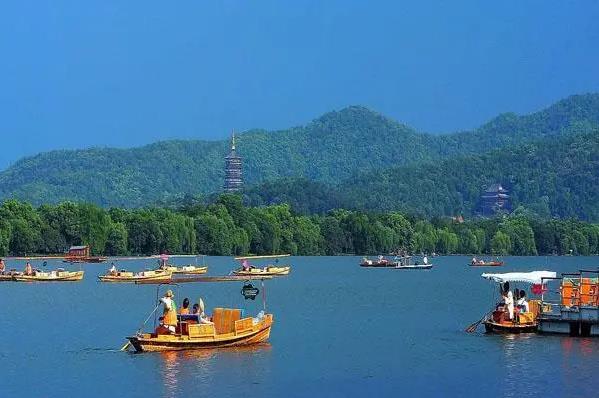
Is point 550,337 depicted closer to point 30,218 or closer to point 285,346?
point 285,346

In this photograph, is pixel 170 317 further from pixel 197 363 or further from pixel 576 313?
pixel 576 313

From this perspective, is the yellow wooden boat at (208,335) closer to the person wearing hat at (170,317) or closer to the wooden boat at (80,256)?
the person wearing hat at (170,317)

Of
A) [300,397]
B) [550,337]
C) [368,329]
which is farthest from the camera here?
[368,329]

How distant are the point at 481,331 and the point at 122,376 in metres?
20.2

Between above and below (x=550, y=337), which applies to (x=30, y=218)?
above

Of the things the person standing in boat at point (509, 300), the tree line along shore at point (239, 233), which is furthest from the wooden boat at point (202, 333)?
the tree line along shore at point (239, 233)

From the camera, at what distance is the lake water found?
38.8m

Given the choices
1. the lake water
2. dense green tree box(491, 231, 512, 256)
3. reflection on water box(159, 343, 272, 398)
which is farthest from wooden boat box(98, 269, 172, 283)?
dense green tree box(491, 231, 512, 256)

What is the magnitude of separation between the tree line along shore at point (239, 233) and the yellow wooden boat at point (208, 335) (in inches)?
3317

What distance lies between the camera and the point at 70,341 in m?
52.3

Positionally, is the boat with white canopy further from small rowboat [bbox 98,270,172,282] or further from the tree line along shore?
the tree line along shore

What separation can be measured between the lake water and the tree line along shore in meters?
57.6

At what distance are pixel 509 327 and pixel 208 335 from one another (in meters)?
13.6

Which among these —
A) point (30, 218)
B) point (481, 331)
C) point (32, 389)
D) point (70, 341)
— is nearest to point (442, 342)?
point (481, 331)
